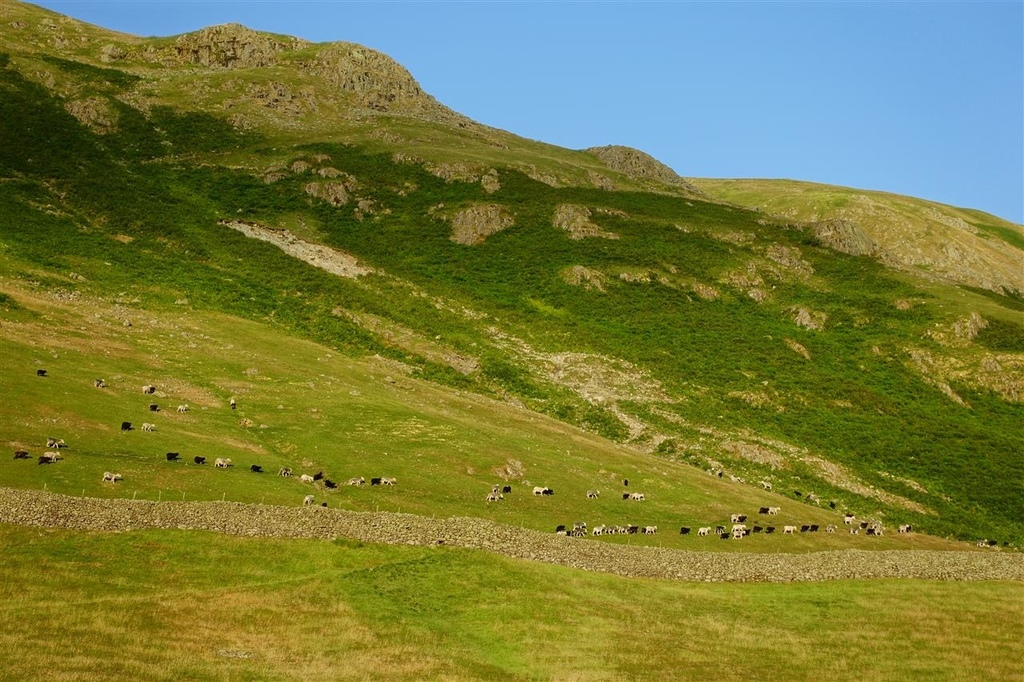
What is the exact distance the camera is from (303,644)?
38250mm

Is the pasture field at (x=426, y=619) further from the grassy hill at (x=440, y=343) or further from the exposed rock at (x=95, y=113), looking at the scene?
the exposed rock at (x=95, y=113)

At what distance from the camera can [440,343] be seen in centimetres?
10844

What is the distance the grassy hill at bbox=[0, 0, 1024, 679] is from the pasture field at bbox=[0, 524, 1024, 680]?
33 cm

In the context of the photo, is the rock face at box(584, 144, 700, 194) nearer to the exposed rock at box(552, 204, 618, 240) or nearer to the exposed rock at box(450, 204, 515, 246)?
the exposed rock at box(552, 204, 618, 240)

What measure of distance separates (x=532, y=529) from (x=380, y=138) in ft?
402

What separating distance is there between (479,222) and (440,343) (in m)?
41.8

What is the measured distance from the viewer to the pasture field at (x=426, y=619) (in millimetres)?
36156

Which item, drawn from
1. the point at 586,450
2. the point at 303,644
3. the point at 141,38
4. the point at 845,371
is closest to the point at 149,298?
the point at 586,450

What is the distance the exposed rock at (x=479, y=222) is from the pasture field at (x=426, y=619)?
315 feet

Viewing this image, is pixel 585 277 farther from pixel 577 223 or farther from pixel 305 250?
pixel 305 250

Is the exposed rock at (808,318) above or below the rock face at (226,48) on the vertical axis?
below

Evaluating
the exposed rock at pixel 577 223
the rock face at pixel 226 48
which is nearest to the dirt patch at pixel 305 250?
the exposed rock at pixel 577 223

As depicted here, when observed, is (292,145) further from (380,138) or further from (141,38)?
(141,38)

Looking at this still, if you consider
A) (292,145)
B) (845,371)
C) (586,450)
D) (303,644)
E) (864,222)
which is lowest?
(303,644)
